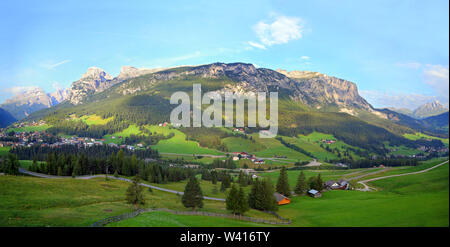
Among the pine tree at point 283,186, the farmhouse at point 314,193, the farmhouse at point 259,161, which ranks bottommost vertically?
the farmhouse at point 259,161

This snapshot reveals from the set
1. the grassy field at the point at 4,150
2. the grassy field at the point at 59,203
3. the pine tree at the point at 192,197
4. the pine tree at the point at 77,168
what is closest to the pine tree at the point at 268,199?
the grassy field at the point at 59,203

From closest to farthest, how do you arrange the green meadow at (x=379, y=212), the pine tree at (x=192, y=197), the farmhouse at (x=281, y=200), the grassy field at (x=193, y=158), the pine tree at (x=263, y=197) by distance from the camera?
the green meadow at (x=379, y=212)
the pine tree at (x=192, y=197)
the pine tree at (x=263, y=197)
the farmhouse at (x=281, y=200)
the grassy field at (x=193, y=158)

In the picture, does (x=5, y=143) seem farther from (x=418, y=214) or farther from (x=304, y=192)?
(x=418, y=214)

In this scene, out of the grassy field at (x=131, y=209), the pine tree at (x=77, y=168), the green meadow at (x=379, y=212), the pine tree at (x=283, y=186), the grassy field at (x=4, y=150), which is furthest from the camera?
the grassy field at (x=4, y=150)

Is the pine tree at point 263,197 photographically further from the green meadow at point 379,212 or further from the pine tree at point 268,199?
the green meadow at point 379,212

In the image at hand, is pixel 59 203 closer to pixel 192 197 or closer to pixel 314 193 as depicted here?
pixel 192 197

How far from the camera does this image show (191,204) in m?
49.1

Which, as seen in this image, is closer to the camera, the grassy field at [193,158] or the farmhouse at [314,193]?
the farmhouse at [314,193]

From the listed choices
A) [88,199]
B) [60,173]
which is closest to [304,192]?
[88,199]

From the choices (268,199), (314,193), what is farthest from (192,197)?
(314,193)

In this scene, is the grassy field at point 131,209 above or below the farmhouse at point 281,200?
above

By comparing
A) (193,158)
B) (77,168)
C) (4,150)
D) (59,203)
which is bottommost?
(193,158)

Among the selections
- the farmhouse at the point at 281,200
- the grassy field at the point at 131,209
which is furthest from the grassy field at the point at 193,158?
the farmhouse at the point at 281,200

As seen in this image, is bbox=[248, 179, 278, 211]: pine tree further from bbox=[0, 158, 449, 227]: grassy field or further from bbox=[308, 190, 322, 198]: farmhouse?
bbox=[308, 190, 322, 198]: farmhouse
